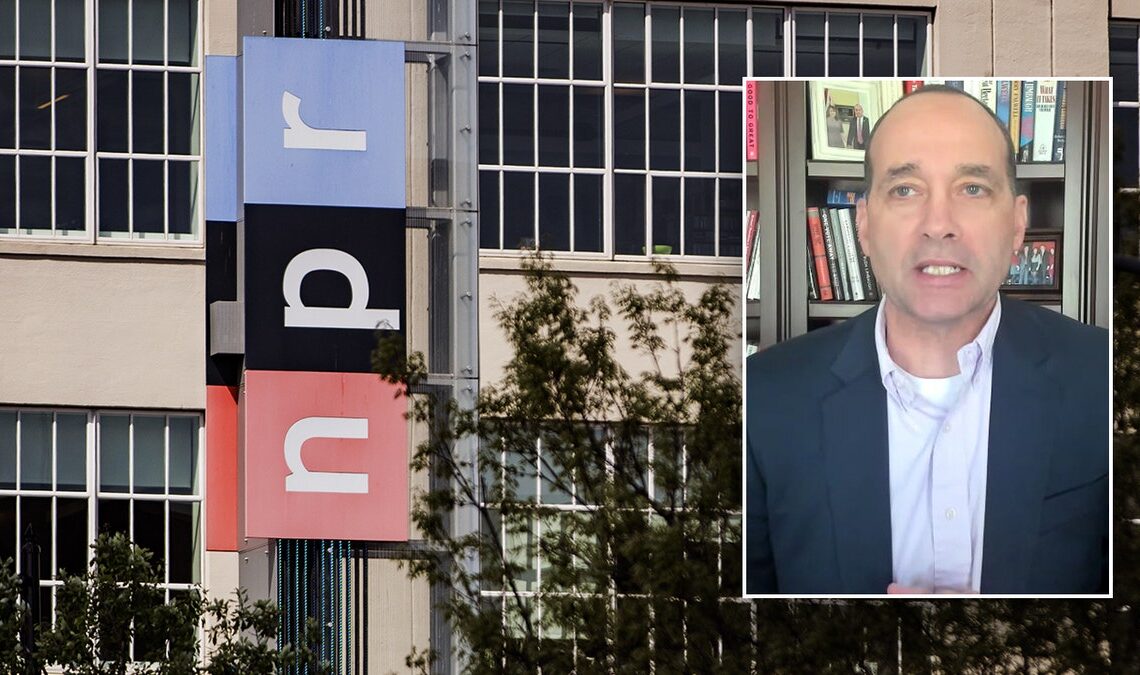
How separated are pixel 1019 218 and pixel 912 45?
174 inches

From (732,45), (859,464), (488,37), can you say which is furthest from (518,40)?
(859,464)

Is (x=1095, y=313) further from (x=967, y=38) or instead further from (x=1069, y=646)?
(x=967, y=38)

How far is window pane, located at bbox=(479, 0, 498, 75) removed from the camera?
22.1 meters

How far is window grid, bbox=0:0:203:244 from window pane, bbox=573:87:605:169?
3676 millimetres

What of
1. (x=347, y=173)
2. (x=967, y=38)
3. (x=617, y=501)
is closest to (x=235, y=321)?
(x=347, y=173)

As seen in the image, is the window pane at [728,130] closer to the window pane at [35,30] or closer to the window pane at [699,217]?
the window pane at [699,217]

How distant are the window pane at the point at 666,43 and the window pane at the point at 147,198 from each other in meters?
4.99

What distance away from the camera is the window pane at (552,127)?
22.2 metres

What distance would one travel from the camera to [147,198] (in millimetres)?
22531

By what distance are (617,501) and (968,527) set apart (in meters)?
2.95

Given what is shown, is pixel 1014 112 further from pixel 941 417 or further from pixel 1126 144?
pixel 1126 144

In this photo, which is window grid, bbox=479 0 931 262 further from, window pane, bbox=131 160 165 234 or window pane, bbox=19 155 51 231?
window pane, bbox=19 155 51 231

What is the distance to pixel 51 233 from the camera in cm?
2233

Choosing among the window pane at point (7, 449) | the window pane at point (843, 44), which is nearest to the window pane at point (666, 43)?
the window pane at point (843, 44)
